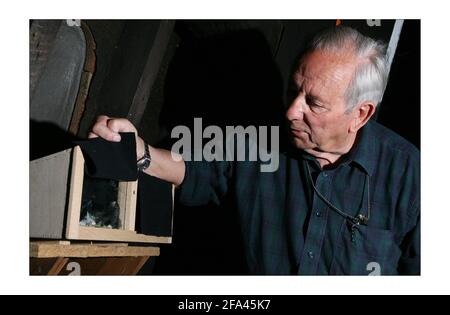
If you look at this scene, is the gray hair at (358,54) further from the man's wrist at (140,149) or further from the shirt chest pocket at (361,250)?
the man's wrist at (140,149)

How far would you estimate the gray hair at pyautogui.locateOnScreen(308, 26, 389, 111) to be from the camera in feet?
4.29

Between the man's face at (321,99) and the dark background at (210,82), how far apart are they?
585mm

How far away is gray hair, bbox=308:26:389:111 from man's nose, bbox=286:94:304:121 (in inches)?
5.3

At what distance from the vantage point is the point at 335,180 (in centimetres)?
143

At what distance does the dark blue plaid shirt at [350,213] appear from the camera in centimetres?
141

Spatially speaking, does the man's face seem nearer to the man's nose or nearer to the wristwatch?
the man's nose

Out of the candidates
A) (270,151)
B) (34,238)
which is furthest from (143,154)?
(270,151)

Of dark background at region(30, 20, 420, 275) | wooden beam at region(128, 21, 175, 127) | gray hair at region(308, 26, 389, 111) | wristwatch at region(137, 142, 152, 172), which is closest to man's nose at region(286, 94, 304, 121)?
gray hair at region(308, 26, 389, 111)

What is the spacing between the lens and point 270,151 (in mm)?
1548

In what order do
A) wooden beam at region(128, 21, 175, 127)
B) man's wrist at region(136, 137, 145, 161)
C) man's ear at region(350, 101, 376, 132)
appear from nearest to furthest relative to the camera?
man's wrist at region(136, 137, 145, 161) → man's ear at region(350, 101, 376, 132) → wooden beam at region(128, 21, 175, 127)

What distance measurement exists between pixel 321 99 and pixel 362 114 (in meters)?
0.17

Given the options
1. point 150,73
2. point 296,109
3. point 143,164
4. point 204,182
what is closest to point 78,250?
point 143,164

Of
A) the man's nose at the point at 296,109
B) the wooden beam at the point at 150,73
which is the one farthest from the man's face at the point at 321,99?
the wooden beam at the point at 150,73

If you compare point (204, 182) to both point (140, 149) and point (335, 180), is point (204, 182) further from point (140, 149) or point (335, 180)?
point (335, 180)
